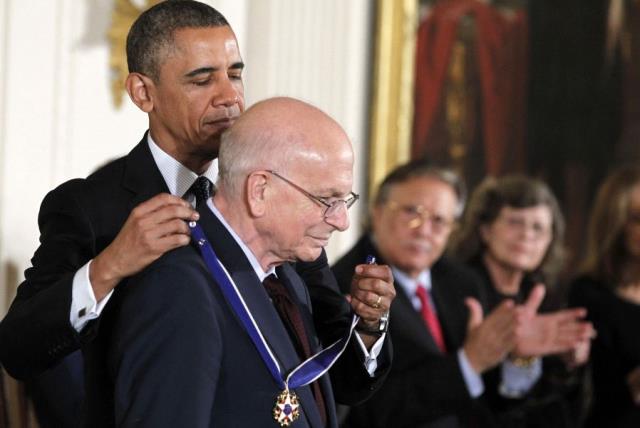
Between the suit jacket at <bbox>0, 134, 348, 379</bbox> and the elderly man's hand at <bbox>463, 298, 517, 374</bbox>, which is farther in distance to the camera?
the elderly man's hand at <bbox>463, 298, 517, 374</bbox>

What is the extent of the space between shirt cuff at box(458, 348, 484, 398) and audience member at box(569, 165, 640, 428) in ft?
3.40

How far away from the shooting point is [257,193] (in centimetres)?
289

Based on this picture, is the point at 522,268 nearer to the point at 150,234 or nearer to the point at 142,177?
the point at 142,177

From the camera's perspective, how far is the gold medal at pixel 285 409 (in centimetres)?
279

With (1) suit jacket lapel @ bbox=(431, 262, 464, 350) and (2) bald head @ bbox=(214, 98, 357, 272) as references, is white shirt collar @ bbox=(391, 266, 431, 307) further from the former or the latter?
(2) bald head @ bbox=(214, 98, 357, 272)

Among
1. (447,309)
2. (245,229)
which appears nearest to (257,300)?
(245,229)

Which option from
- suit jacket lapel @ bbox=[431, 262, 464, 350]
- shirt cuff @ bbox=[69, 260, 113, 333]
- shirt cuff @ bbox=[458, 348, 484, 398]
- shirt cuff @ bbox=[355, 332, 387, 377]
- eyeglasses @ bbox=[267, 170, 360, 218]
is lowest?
shirt cuff @ bbox=[458, 348, 484, 398]

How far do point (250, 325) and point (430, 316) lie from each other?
2.70 metres

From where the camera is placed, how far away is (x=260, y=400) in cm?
278

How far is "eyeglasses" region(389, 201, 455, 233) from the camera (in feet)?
17.5

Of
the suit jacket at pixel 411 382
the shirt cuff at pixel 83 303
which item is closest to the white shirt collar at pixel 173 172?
the shirt cuff at pixel 83 303

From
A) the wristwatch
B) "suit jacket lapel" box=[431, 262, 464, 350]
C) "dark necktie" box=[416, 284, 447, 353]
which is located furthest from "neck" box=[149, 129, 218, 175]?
"suit jacket lapel" box=[431, 262, 464, 350]

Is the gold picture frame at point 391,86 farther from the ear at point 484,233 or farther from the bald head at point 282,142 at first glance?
the bald head at point 282,142

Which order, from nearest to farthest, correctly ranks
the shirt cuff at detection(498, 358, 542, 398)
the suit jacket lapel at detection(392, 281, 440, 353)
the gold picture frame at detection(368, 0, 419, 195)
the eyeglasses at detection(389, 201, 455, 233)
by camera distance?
the suit jacket lapel at detection(392, 281, 440, 353) → the eyeglasses at detection(389, 201, 455, 233) → the shirt cuff at detection(498, 358, 542, 398) → the gold picture frame at detection(368, 0, 419, 195)
